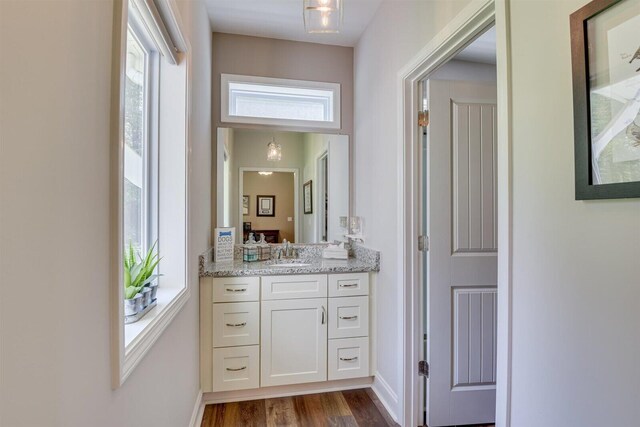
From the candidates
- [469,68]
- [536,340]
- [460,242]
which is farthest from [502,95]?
[469,68]

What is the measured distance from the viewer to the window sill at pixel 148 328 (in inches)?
35.3

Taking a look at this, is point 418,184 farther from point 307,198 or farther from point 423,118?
point 307,198

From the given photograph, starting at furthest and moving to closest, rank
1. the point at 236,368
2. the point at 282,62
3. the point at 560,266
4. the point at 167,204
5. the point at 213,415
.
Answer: the point at 282,62 → the point at 236,368 → the point at 213,415 → the point at 167,204 → the point at 560,266

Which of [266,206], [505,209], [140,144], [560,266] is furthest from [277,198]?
[560,266]

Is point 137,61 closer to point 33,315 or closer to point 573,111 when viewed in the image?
point 33,315

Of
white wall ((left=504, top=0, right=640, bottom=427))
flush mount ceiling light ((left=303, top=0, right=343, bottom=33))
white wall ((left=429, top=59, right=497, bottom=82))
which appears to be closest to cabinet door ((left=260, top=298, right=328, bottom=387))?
white wall ((left=504, top=0, right=640, bottom=427))

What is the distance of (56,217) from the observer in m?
0.59

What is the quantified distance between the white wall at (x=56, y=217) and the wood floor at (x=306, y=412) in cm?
127

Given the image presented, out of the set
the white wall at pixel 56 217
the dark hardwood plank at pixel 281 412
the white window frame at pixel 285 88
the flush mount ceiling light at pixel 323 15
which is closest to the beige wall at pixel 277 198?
the white window frame at pixel 285 88

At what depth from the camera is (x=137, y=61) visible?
1.44m

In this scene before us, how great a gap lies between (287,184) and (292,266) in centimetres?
82

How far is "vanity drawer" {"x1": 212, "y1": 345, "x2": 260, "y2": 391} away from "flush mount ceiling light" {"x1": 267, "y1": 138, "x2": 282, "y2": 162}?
150 cm

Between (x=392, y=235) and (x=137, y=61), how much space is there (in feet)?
5.34

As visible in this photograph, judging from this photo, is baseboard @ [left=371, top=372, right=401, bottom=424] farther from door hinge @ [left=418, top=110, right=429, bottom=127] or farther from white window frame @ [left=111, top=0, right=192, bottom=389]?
door hinge @ [left=418, top=110, right=429, bottom=127]
